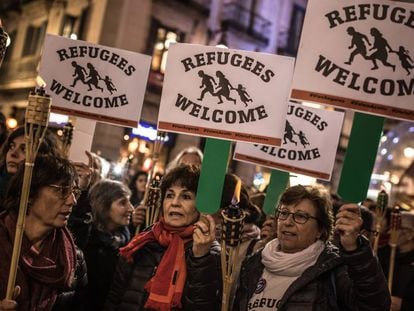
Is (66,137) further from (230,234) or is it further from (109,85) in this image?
(230,234)

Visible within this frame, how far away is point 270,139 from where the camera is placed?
345 centimetres

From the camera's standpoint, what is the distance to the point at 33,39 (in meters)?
21.1

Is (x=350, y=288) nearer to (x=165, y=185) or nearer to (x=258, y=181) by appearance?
(x=165, y=185)

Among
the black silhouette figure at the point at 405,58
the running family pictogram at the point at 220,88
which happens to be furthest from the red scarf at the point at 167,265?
the black silhouette figure at the point at 405,58

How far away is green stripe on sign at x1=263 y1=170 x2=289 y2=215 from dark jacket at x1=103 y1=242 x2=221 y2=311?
1.32 m

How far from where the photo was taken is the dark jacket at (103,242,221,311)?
108 inches

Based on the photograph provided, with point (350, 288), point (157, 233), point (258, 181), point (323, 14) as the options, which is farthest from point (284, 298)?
point (258, 181)

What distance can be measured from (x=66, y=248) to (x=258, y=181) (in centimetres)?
1538

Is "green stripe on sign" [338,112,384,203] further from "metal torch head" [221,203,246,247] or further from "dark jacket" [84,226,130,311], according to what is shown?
"dark jacket" [84,226,130,311]

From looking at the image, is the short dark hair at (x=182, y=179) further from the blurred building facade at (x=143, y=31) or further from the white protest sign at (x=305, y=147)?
the blurred building facade at (x=143, y=31)

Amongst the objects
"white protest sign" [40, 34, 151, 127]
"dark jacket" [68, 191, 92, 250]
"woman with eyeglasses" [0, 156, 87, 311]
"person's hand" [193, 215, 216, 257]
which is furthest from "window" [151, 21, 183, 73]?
"person's hand" [193, 215, 216, 257]

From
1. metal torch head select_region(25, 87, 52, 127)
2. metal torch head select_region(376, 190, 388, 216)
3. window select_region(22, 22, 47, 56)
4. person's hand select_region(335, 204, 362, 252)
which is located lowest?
person's hand select_region(335, 204, 362, 252)

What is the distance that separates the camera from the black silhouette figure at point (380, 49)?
3143 mm

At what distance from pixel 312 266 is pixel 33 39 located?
20.8 meters
